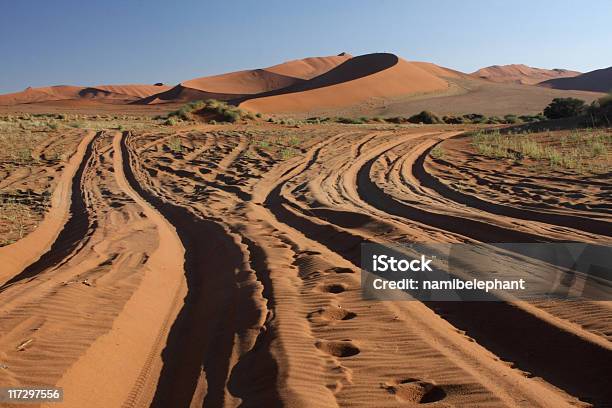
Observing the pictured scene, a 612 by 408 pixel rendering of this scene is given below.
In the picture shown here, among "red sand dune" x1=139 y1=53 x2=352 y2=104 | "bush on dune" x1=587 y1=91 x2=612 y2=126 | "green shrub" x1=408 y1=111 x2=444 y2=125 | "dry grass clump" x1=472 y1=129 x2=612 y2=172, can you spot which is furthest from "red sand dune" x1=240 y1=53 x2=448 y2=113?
"dry grass clump" x1=472 y1=129 x2=612 y2=172

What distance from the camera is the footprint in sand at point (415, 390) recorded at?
3209mm

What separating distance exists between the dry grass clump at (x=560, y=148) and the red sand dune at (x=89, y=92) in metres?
106

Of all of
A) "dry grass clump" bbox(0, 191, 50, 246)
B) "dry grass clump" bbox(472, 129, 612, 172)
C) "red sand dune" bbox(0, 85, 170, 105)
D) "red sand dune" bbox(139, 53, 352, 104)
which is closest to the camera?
"dry grass clump" bbox(0, 191, 50, 246)

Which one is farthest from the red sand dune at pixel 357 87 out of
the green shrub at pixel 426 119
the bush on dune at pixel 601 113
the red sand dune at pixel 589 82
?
Answer: the red sand dune at pixel 589 82

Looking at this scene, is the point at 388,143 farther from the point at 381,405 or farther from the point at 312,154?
the point at 381,405

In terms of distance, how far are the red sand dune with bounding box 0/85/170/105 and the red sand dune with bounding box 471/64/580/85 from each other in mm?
86151

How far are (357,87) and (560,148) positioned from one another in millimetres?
48236

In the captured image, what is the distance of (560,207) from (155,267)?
6.53 m

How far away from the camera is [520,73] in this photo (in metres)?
158

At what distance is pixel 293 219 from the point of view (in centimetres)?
898

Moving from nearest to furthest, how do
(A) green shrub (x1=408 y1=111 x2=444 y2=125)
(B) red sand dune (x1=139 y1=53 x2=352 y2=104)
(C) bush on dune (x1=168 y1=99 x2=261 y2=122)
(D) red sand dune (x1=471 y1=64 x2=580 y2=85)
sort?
(C) bush on dune (x1=168 y1=99 x2=261 y2=122) → (A) green shrub (x1=408 y1=111 x2=444 y2=125) → (B) red sand dune (x1=139 y1=53 x2=352 y2=104) → (D) red sand dune (x1=471 y1=64 x2=580 y2=85)

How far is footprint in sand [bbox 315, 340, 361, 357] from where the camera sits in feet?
12.9

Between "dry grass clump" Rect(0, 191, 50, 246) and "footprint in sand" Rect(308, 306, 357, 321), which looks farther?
"dry grass clump" Rect(0, 191, 50, 246)

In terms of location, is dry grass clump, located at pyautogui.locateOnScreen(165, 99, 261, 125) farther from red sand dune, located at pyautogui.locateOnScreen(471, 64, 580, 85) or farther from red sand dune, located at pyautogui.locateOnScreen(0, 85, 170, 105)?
red sand dune, located at pyautogui.locateOnScreen(471, 64, 580, 85)
